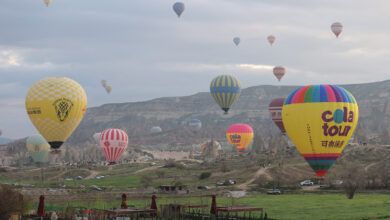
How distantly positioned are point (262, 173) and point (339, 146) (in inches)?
1955

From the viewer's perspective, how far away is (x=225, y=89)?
14212 centimetres

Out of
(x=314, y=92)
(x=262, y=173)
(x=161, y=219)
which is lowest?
(x=161, y=219)

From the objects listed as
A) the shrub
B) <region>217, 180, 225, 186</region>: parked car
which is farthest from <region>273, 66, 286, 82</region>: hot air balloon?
<region>217, 180, 225, 186</region>: parked car

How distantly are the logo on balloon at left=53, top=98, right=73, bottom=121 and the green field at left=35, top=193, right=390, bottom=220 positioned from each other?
16.4 meters

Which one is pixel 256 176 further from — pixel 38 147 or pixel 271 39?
pixel 38 147

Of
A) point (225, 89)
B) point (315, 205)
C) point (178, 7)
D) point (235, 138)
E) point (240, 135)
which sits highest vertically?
point (178, 7)

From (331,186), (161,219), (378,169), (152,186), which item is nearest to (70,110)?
(152,186)

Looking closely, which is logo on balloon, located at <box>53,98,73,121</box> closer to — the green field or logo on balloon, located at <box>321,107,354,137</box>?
the green field

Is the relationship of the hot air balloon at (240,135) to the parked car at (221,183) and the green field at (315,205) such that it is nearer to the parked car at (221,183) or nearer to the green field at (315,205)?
the parked car at (221,183)

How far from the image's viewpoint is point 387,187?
98125 mm

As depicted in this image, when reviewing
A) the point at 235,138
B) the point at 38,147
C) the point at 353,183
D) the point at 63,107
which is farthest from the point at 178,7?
the point at 38,147

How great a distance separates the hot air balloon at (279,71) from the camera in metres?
170

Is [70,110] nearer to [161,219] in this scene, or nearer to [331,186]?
[161,219]

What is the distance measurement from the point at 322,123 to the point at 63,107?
136ft
